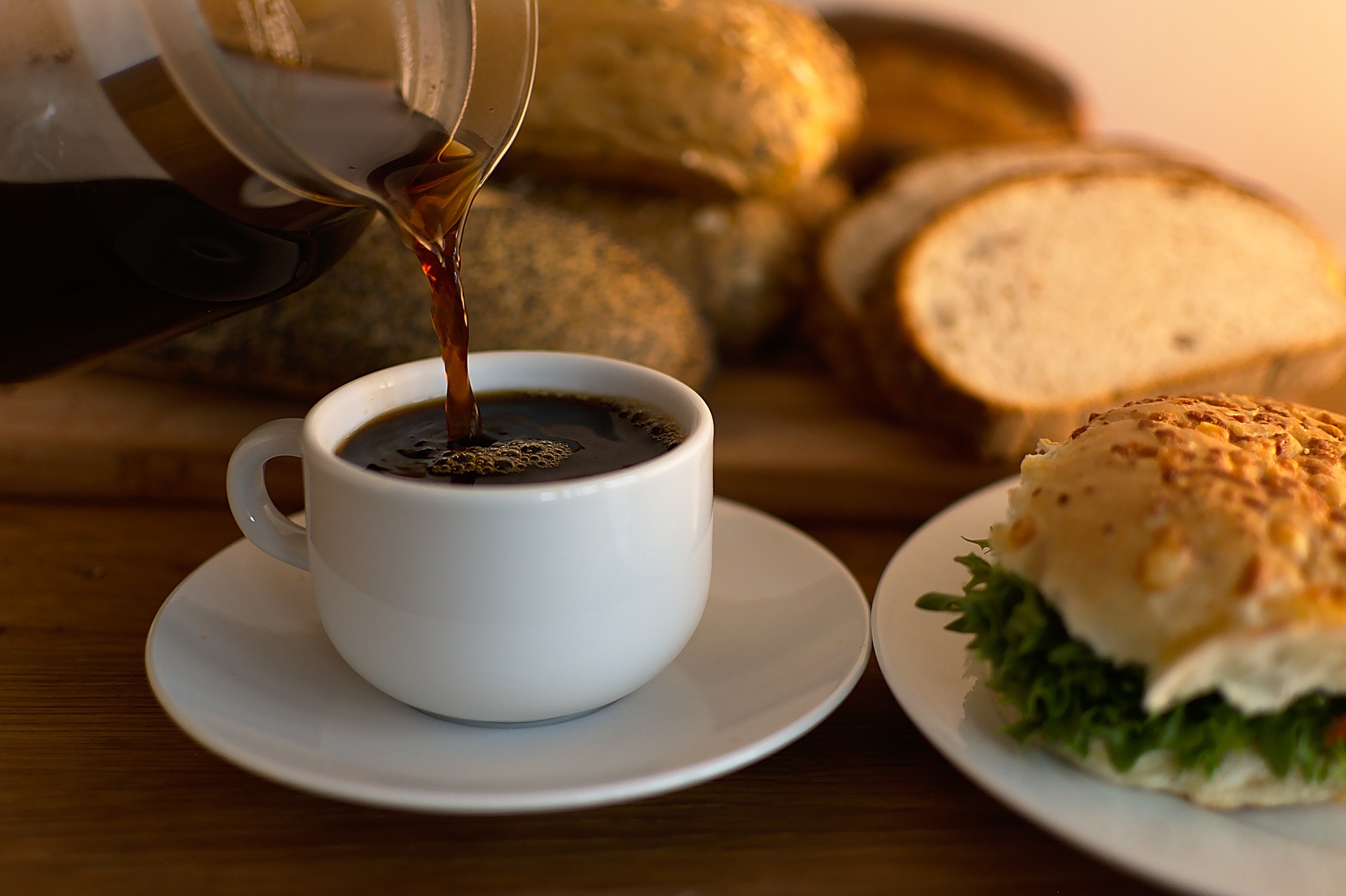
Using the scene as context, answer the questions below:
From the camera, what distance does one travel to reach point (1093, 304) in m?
2.04

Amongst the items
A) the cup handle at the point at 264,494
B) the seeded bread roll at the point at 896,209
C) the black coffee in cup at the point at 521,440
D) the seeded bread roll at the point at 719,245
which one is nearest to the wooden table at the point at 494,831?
the cup handle at the point at 264,494

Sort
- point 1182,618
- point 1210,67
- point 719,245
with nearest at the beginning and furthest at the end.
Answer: point 1182,618 → point 719,245 → point 1210,67

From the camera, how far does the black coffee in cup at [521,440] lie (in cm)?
108

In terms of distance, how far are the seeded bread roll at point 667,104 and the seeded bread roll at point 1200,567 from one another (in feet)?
4.06

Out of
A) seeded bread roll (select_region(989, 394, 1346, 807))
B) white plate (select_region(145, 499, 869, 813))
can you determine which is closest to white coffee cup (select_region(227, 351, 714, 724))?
white plate (select_region(145, 499, 869, 813))

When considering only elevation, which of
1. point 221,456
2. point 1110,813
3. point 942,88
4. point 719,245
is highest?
point 942,88

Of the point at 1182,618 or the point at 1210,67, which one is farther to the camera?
the point at 1210,67

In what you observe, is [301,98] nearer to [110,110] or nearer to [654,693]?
[110,110]

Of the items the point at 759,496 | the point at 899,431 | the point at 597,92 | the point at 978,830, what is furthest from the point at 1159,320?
the point at 978,830

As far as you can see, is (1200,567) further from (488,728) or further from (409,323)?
(409,323)

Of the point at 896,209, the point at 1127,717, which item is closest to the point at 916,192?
the point at 896,209

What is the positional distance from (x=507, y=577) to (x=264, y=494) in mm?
387

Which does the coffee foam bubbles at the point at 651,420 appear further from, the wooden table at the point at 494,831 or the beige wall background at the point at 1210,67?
the beige wall background at the point at 1210,67

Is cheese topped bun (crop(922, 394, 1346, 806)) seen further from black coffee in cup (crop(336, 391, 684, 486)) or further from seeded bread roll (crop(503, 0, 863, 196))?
seeded bread roll (crop(503, 0, 863, 196))
